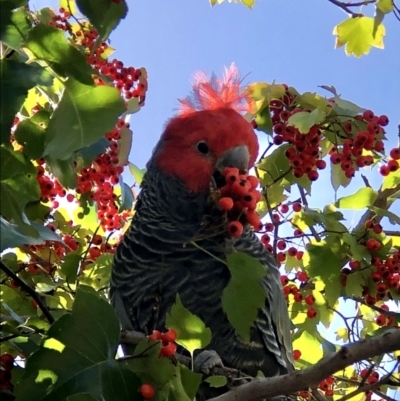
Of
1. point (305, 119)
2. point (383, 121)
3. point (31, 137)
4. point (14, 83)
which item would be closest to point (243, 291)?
point (31, 137)

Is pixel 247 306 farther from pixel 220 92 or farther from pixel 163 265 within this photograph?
pixel 220 92

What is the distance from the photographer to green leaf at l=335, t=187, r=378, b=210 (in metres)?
2.41

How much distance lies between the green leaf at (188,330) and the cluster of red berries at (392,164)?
1442mm

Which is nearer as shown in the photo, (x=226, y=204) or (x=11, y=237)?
(x=11, y=237)

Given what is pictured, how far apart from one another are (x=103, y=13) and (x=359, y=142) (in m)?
1.34

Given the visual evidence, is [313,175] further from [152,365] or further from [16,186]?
[16,186]

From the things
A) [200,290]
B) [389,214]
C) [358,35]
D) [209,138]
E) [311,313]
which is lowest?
[200,290]

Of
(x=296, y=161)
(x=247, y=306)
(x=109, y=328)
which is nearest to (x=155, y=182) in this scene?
(x=296, y=161)

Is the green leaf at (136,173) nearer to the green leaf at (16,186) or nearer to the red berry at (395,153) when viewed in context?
the red berry at (395,153)

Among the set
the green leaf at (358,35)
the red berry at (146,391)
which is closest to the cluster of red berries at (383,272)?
the green leaf at (358,35)

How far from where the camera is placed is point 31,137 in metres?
1.23

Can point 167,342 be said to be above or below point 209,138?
below

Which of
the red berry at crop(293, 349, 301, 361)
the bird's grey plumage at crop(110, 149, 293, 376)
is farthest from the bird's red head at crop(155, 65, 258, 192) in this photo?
the red berry at crop(293, 349, 301, 361)

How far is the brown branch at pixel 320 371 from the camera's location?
3.59 feet
